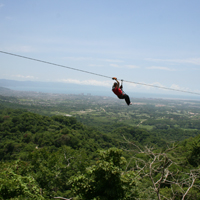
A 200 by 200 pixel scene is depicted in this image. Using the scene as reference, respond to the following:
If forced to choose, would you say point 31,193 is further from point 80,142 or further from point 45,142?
point 80,142

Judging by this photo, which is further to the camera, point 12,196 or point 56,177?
point 56,177

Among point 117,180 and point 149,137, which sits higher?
point 117,180

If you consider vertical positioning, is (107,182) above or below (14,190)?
above

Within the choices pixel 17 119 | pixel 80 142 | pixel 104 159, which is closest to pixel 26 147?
pixel 80 142

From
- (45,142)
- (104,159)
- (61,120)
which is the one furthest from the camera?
(61,120)

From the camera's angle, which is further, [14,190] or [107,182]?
[107,182]

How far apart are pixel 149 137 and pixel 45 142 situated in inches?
1329

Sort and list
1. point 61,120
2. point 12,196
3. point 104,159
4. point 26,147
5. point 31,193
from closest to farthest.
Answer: point 12,196, point 31,193, point 104,159, point 26,147, point 61,120

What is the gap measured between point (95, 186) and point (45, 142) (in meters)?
24.4

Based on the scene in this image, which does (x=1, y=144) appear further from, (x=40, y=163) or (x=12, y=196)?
(x=12, y=196)

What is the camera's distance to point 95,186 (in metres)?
7.80

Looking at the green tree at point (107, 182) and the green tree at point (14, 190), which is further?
the green tree at point (107, 182)

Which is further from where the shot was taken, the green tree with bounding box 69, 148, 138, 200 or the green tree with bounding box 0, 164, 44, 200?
the green tree with bounding box 69, 148, 138, 200

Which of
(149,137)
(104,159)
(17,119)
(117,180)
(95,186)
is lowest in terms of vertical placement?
(149,137)
